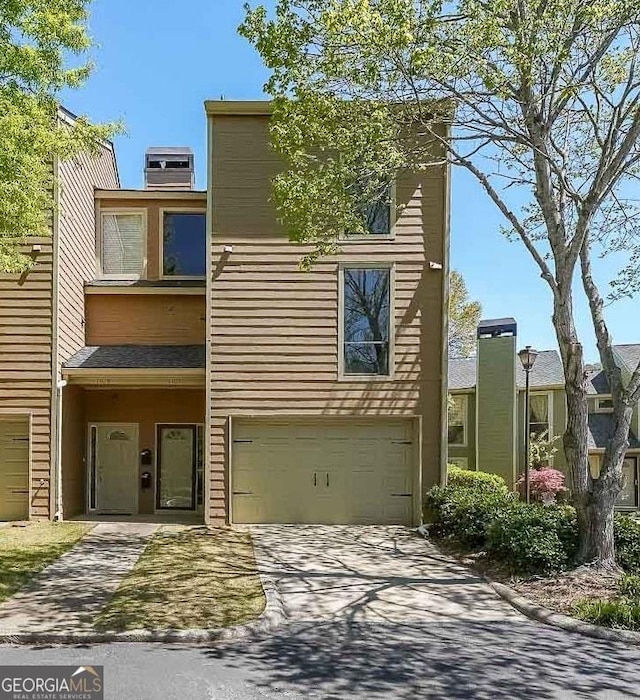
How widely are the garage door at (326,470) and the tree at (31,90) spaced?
222 inches

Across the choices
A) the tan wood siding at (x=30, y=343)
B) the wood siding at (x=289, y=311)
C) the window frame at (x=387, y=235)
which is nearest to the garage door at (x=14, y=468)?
the tan wood siding at (x=30, y=343)


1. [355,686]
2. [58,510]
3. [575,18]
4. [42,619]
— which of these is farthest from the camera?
[58,510]

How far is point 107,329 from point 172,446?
2.91 metres

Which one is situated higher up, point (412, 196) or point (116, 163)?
point (116, 163)

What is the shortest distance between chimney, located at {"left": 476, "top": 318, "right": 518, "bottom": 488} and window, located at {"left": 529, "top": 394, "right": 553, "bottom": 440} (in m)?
1.20

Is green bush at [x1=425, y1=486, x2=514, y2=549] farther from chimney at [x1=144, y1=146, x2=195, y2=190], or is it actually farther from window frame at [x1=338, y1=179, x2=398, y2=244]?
chimney at [x1=144, y1=146, x2=195, y2=190]

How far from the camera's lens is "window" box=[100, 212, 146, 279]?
14.8 m

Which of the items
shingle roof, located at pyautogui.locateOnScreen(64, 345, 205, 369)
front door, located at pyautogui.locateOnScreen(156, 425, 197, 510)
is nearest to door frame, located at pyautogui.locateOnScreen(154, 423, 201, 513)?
front door, located at pyautogui.locateOnScreen(156, 425, 197, 510)

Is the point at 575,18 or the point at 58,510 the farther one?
the point at 58,510

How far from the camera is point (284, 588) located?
8242mm

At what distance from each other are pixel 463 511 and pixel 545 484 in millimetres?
8900

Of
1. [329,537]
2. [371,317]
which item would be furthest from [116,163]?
[329,537]

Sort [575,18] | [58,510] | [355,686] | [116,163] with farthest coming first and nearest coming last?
[116,163], [58,510], [575,18], [355,686]

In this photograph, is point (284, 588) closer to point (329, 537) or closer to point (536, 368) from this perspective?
point (329, 537)
